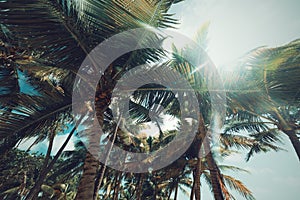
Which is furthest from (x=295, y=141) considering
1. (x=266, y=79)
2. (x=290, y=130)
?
(x=266, y=79)

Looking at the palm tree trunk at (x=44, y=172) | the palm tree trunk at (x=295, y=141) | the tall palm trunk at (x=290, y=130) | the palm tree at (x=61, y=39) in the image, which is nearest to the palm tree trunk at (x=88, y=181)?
the palm tree at (x=61, y=39)

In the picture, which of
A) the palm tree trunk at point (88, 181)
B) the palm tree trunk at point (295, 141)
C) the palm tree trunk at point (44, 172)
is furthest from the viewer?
the palm tree trunk at point (44, 172)

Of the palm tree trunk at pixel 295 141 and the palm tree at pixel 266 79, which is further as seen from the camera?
the palm tree trunk at pixel 295 141

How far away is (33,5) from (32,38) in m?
0.60

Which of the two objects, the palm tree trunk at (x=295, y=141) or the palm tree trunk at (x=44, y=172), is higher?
→ the palm tree trunk at (x=295, y=141)

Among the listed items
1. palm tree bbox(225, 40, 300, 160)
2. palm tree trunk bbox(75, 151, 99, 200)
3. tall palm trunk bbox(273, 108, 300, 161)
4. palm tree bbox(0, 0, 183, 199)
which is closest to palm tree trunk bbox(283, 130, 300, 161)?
tall palm trunk bbox(273, 108, 300, 161)

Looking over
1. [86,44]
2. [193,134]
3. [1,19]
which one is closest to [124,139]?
[193,134]

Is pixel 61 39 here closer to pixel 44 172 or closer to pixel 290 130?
pixel 290 130

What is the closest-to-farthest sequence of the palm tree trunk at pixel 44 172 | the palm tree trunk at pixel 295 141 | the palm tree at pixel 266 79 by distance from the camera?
1. the palm tree at pixel 266 79
2. the palm tree trunk at pixel 295 141
3. the palm tree trunk at pixel 44 172

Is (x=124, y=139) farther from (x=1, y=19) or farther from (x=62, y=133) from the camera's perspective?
(x=1, y=19)

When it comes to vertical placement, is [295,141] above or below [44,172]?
above

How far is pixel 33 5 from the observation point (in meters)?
2.79

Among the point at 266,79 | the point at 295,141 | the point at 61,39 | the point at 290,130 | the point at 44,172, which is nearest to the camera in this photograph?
the point at 61,39

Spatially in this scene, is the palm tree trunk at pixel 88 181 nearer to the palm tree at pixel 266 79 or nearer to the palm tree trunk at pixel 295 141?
the palm tree at pixel 266 79
